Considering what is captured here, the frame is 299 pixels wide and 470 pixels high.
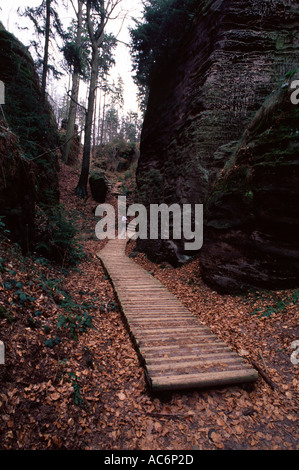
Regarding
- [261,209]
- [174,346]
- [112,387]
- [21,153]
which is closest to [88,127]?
[21,153]

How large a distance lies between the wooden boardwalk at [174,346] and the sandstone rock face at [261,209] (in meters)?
1.73

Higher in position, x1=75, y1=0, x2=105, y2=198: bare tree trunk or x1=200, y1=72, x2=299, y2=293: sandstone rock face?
x1=75, y1=0, x2=105, y2=198: bare tree trunk

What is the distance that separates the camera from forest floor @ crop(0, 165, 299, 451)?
2.36m

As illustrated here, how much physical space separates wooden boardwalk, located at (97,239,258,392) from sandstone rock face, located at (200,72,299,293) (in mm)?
1730

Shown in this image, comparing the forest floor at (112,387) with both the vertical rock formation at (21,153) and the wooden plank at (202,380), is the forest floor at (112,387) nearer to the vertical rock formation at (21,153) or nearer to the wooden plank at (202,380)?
the wooden plank at (202,380)

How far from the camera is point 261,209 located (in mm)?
5035

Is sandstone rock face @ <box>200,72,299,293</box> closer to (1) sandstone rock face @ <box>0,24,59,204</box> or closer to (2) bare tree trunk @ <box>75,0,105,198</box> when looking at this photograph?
(1) sandstone rock face @ <box>0,24,59,204</box>

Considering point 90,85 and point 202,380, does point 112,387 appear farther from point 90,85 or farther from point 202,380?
point 90,85

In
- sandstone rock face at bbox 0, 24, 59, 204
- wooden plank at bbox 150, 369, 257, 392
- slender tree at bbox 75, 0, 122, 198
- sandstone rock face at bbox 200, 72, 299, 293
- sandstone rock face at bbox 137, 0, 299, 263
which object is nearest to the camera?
wooden plank at bbox 150, 369, 257, 392

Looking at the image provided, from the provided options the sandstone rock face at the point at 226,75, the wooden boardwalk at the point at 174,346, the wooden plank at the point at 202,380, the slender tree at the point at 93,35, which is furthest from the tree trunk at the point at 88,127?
the wooden plank at the point at 202,380

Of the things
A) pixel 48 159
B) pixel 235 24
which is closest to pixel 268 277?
pixel 235 24

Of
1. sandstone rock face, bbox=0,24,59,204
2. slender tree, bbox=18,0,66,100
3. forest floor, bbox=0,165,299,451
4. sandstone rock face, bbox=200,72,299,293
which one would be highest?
slender tree, bbox=18,0,66,100

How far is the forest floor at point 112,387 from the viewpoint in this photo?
2.36m

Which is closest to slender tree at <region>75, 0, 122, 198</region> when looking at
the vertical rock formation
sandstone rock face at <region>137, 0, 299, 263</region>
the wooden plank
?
the vertical rock formation
